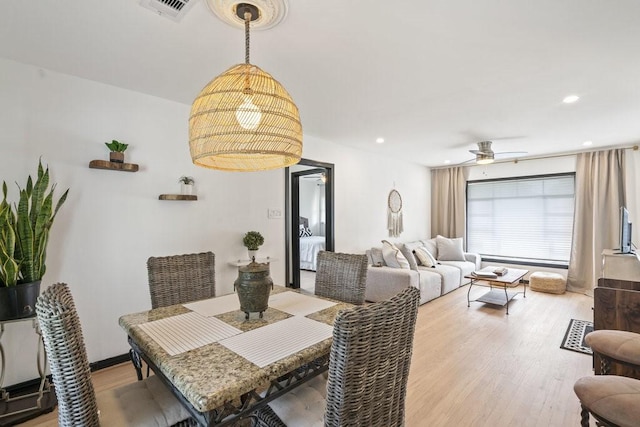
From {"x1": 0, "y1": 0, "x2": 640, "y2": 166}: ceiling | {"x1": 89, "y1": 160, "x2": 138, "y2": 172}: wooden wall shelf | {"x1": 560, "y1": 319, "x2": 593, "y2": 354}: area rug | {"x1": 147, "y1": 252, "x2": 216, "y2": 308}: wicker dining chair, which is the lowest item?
{"x1": 560, "y1": 319, "x2": 593, "y2": 354}: area rug

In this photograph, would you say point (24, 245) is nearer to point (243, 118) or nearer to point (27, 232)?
point (27, 232)

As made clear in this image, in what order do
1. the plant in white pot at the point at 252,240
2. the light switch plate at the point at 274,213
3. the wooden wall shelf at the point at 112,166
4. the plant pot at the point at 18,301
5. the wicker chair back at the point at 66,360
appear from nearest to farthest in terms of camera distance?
the wicker chair back at the point at 66,360 → the plant pot at the point at 18,301 → the wooden wall shelf at the point at 112,166 → the plant in white pot at the point at 252,240 → the light switch plate at the point at 274,213

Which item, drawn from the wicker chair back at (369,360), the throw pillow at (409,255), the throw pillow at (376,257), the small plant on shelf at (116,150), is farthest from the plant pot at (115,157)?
the throw pillow at (409,255)

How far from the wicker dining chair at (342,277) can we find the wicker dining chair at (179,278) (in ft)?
2.78

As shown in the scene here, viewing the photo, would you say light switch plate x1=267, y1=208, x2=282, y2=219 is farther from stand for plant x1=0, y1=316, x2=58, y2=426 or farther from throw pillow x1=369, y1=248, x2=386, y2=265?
stand for plant x1=0, y1=316, x2=58, y2=426

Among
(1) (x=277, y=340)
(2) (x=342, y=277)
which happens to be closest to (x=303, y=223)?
(2) (x=342, y=277)

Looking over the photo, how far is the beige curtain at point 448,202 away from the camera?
251 inches

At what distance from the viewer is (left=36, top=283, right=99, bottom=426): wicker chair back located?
0.99 m

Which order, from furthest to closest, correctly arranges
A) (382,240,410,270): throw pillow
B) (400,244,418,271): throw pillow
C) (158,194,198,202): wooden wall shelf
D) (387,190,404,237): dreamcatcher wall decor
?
(387,190,404,237): dreamcatcher wall decor → (400,244,418,271): throw pillow → (382,240,410,270): throw pillow → (158,194,198,202): wooden wall shelf

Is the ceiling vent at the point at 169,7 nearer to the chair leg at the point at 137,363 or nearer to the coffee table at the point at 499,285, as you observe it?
the chair leg at the point at 137,363

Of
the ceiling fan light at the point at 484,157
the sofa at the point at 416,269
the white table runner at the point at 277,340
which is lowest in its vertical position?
the sofa at the point at 416,269

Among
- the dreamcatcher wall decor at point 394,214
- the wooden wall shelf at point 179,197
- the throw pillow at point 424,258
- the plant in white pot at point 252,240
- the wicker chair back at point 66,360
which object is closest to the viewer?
the wicker chair back at point 66,360

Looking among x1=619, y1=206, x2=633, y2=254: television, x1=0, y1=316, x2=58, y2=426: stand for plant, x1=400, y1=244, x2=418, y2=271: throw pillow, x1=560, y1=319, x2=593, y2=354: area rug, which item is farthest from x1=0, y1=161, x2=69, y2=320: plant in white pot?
x1=619, y1=206, x2=633, y2=254: television

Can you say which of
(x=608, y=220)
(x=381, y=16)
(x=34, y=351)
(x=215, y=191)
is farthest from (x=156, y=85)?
(x=608, y=220)
